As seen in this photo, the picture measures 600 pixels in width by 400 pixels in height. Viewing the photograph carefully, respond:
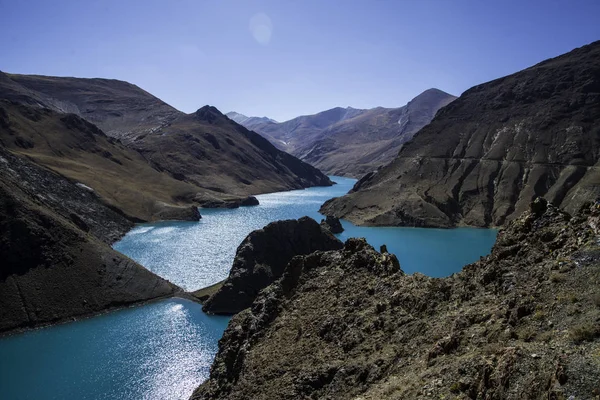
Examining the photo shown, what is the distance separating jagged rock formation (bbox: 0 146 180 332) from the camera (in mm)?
59625

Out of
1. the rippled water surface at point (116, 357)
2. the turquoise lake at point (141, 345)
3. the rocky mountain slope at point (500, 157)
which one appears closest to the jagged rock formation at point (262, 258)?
the rippled water surface at point (116, 357)

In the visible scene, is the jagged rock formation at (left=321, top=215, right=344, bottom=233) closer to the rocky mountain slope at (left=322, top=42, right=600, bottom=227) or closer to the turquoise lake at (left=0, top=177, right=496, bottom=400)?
the rocky mountain slope at (left=322, top=42, right=600, bottom=227)

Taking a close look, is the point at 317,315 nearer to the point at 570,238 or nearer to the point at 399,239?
the point at 570,238

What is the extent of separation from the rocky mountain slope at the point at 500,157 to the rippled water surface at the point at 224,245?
12.0 meters

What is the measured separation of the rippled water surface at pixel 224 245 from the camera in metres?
82.8

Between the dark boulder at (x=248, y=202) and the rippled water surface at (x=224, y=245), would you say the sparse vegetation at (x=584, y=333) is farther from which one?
the dark boulder at (x=248, y=202)

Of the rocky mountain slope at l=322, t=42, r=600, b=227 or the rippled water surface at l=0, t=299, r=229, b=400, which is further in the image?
the rocky mountain slope at l=322, t=42, r=600, b=227

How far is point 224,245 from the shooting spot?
104 meters

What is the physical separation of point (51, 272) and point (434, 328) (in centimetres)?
6177

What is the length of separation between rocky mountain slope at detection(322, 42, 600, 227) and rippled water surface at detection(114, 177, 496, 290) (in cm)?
1203

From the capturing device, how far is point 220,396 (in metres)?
26.2

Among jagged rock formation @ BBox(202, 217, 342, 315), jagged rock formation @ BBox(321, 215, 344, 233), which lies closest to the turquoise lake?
jagged rock formation @ BBox(202, 217, 342, 315)

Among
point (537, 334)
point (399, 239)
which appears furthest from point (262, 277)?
point (399, 239)

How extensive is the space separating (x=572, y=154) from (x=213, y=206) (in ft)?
402
